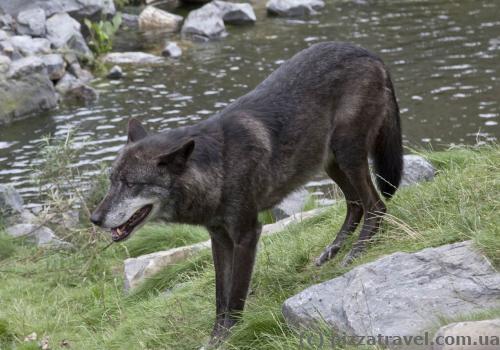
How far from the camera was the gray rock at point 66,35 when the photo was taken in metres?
18.4

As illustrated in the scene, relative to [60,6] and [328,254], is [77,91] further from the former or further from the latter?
→ [328,254]

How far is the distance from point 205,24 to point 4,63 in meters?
6.06

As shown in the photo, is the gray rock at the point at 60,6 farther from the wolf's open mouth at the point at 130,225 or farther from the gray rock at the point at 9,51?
the wolf's open mouth at the point at 130,225

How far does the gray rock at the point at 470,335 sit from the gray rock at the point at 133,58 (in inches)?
610

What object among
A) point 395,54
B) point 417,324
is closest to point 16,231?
point 417,324

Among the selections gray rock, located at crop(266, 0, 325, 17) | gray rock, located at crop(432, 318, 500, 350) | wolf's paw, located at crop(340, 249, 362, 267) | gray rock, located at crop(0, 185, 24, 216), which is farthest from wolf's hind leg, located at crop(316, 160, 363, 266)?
gray rock, located at crop(266, 0, 325, 17)

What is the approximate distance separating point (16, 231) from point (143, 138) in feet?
17.2

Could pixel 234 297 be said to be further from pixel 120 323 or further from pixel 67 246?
pixel 67 246

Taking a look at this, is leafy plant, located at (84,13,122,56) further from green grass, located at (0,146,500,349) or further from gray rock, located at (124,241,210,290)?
gray rock, located at (124,241,210,290)

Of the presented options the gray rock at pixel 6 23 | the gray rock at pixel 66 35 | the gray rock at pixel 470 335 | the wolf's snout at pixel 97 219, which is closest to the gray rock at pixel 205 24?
the gray rock at pixel 66 35

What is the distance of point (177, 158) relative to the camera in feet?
17.6

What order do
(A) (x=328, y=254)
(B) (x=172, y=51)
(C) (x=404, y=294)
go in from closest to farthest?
(C) (x=404, y=294), (A) (x=328, y=254), (B) (x=172, y=51)

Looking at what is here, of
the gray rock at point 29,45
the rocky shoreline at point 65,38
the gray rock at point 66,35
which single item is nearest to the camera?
the rocky shoreline at point 65,38

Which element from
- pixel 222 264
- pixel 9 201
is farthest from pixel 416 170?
pixel 9 201
